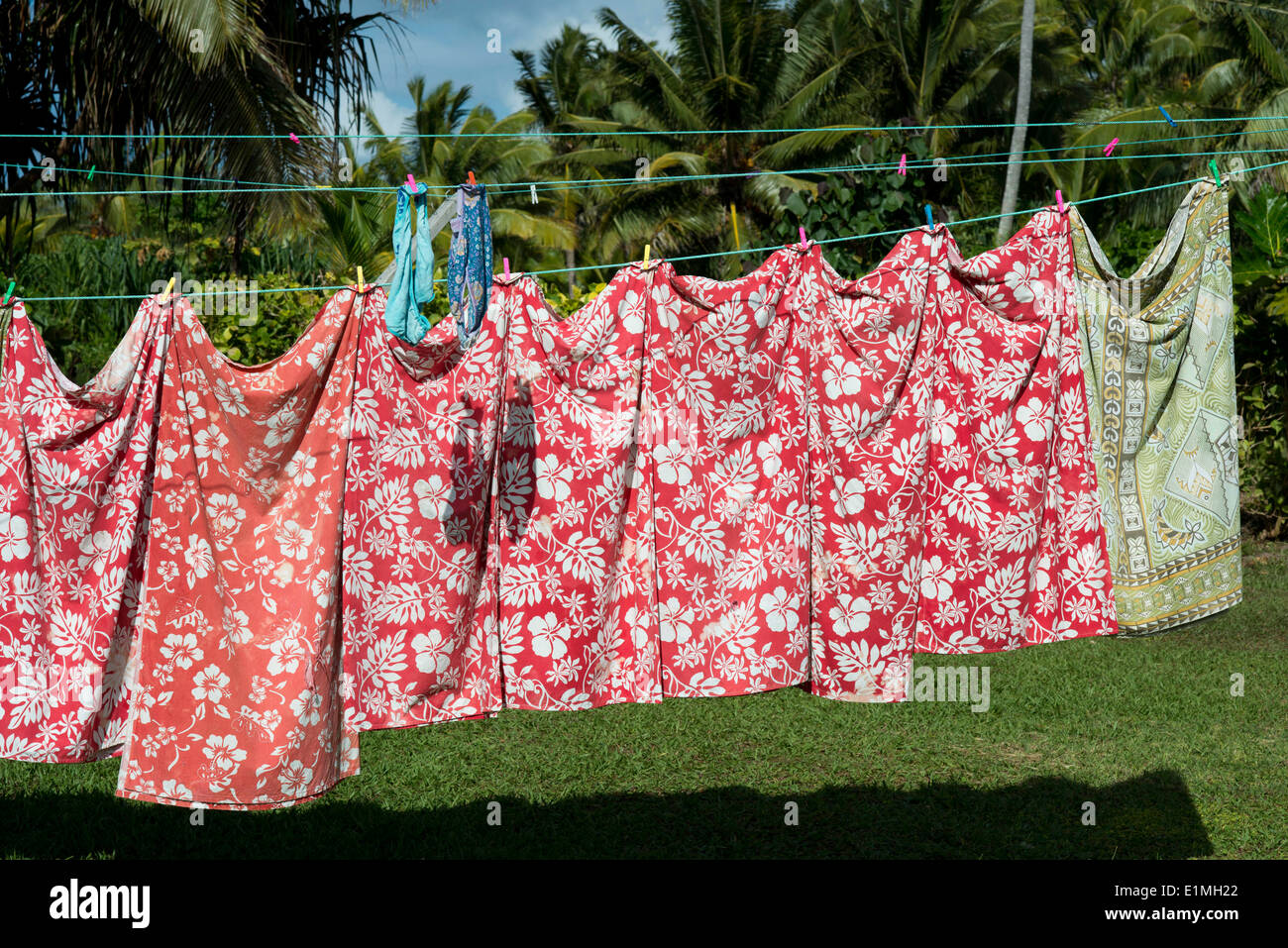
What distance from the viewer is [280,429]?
3.65 meters

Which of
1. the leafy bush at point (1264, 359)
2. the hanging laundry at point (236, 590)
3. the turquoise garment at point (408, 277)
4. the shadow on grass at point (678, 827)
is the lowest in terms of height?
the shadow on grass at point (678, 827)

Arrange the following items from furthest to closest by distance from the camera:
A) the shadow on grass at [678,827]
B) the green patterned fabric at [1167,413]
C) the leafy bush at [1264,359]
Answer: the leafy bush at [1264,359]
the shadow on grass at [678,827]
the green patterned fabric at [1167,413]

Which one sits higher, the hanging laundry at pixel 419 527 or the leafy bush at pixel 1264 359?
the leafy bush at pixel 1264 359

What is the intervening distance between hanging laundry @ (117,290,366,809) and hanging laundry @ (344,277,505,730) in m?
0.09

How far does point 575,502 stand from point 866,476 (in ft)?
3.18

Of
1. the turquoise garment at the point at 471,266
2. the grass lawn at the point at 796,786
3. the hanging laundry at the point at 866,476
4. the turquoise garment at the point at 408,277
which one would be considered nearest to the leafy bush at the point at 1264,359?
the grass lawn at the point at 796,786

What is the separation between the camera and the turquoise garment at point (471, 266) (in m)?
3.68

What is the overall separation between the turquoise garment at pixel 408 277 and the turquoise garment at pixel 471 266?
82mm

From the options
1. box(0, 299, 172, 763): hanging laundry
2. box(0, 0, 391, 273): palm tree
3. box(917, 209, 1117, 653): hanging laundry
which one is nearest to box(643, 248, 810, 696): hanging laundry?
box(917, 209, 1117, 653): hanging laundry

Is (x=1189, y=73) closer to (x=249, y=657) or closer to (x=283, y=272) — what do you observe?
(x=283, y=272)

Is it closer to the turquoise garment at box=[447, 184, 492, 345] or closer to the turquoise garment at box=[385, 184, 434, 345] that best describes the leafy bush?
the turquoise garment at box=[447, 184, 492, 345]

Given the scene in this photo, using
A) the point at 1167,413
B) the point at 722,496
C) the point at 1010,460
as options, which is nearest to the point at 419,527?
the point at 722,496

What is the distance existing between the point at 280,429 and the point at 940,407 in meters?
2.18

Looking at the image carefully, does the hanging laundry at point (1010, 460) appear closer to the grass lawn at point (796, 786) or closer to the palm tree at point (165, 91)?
the grass lawn at point (796, 786)
